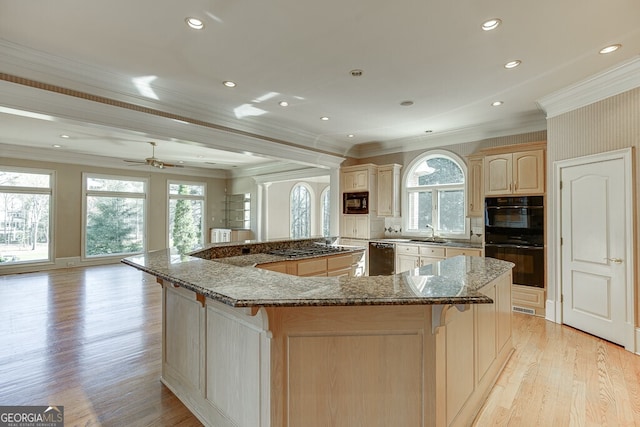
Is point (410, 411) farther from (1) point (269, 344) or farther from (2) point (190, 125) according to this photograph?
(2) point (190, 125)

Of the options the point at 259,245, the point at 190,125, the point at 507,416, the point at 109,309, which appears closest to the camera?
the point at 507,416

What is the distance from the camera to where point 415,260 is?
537 cm

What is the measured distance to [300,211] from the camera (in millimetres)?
10242

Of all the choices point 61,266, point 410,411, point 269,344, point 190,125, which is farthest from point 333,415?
point 61,266

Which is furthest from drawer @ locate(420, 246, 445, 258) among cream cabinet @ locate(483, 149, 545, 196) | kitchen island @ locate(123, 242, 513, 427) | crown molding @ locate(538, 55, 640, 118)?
kitchen island @ locate(123, 242, 513, 427)

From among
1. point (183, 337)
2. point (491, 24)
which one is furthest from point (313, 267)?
point (491, 24)

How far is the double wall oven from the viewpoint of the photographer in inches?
165

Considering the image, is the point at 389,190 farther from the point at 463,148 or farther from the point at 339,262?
the point at 339,262

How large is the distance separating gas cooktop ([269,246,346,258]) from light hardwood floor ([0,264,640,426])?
164cm

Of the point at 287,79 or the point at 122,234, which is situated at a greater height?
the point at 287,79

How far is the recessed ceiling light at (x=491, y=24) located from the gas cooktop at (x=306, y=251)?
2.75 metres

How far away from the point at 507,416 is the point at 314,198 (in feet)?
27.8

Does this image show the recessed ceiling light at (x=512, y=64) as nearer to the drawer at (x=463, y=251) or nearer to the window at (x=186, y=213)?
the drawer at (x=463, y=251)

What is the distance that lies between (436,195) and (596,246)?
2.62 meters
